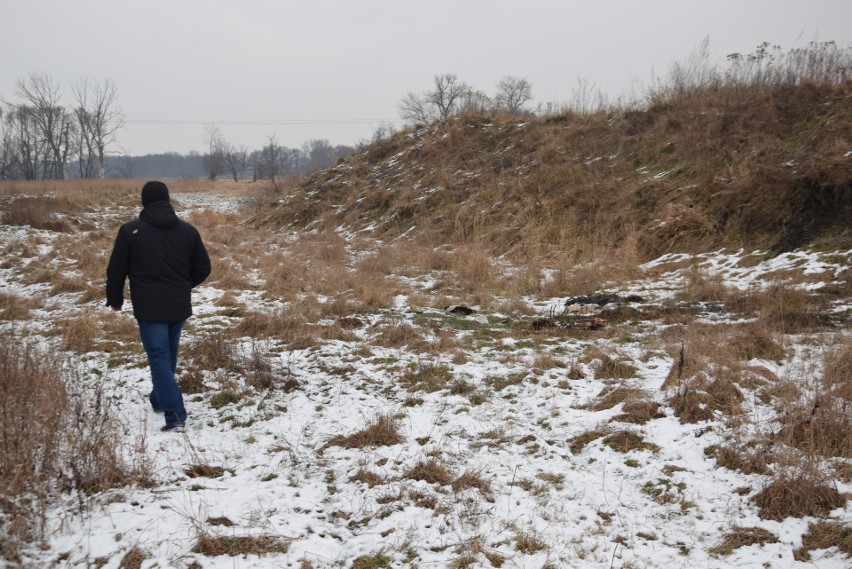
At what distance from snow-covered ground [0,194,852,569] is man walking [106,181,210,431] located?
1.70 feet

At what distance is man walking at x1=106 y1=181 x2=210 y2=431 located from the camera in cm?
399

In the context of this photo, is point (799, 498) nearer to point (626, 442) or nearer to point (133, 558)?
point (626, 442)

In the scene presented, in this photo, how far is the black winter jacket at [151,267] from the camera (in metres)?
3.99

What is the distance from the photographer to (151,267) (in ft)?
13.2

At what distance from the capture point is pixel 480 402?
484 cm

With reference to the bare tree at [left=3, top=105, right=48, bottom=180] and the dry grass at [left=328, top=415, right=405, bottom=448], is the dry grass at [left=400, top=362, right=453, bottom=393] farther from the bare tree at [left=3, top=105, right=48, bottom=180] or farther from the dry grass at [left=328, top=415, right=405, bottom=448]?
the bare tree at [left=3, top=105, right=48, bottom=180]

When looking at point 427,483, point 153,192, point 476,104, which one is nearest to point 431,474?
point 427,483

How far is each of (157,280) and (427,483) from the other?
2706 millimetres

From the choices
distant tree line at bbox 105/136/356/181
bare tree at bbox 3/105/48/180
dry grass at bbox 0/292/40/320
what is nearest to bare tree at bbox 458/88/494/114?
dry grass at bbox 0/292/40/320

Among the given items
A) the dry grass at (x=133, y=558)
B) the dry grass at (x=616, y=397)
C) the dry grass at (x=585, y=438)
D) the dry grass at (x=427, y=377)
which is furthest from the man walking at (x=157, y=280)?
the dry grass at (x=616, y=397)

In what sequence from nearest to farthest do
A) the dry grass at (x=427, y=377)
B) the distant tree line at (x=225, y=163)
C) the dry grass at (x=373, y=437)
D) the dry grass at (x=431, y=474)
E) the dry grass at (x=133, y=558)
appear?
the dry grass at (x=133, y=558) < the dry grass at (x=431, y=474) < the dry grass at (x=373, y=437) < the dry grass at (x=427, y=377) < the distant tree line at (x=225, y=163)

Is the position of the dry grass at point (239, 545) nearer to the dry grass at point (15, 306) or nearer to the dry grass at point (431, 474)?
the dry grass at point (431, 474)

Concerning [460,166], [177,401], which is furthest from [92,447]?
[460,166]

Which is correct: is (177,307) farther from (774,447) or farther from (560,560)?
(774,447)
